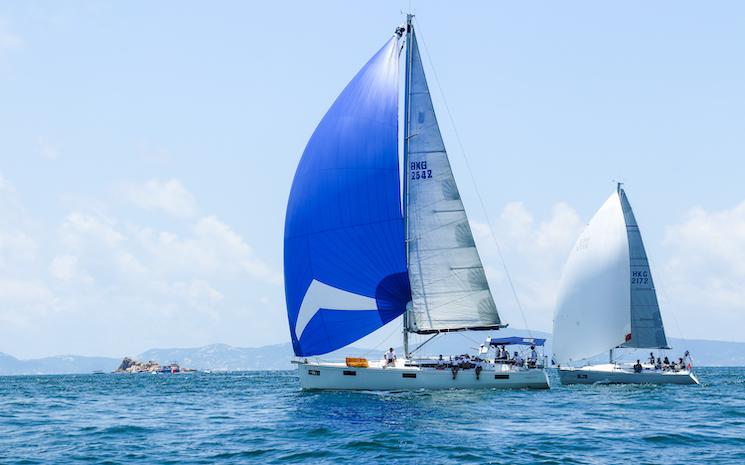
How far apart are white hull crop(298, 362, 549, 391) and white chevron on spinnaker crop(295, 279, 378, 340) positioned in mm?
2842

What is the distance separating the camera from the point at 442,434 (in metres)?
28.2

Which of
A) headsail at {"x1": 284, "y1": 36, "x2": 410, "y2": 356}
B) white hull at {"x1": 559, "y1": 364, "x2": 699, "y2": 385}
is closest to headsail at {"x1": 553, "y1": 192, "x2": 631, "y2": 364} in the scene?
white hull at {"x1": 559, "y1": 364, "x2": 699, "y2": 385}


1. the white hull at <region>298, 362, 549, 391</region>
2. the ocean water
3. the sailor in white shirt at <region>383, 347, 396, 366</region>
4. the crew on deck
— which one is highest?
the sailor in white shirt at <region>383, 347, 396, 366</region>

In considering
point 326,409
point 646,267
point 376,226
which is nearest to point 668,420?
point 326,409

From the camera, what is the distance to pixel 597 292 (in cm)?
5903

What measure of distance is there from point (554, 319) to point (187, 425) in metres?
34.9

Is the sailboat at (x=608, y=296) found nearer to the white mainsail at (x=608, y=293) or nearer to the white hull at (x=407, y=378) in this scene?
the white mainsail at (x=608, y=293)

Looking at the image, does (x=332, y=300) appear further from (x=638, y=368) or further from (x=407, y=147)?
(x=638, y=368)

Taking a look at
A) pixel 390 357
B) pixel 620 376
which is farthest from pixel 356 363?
pixel 620 376

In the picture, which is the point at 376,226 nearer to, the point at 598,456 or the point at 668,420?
the point at 668,420

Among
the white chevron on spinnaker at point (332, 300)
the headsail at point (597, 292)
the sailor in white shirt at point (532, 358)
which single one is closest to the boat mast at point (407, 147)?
the white chevron on spinnaker at point (332, 300)

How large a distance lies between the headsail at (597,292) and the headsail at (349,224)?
66.2 feet

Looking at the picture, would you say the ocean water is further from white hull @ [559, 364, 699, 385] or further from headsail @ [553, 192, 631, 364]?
headsail @ [553, 192, 631, 364]

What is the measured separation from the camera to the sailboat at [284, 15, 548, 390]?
42.8 metres
